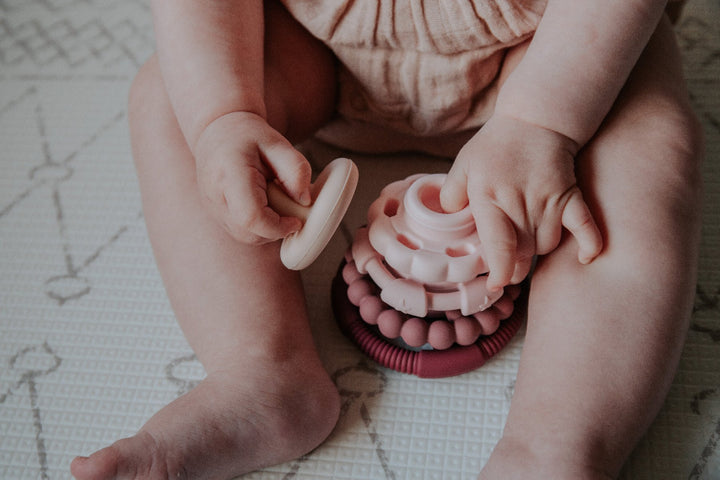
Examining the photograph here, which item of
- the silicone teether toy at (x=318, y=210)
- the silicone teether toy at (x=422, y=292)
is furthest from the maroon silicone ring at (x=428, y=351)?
the silicone teether toy at (x=318, y=210)

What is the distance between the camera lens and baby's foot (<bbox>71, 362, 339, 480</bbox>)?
476mm

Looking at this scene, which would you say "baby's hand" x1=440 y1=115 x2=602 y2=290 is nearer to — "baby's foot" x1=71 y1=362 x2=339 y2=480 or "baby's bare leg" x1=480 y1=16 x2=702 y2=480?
"baby's bare leg" x1=480 y1=16 x2=702 y2=480

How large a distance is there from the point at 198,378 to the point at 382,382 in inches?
6.4

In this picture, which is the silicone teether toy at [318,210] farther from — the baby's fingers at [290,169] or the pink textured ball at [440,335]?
the pink textured ball at [440,335]

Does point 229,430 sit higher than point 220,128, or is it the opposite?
point 220,128

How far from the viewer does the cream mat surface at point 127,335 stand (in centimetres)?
54

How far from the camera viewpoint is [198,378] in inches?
23.7

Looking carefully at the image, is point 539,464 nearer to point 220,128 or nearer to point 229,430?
point 229,430

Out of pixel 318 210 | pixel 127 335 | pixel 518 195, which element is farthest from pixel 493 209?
pixel 127 335

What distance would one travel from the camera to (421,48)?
62cm

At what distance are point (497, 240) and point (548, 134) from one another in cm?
10

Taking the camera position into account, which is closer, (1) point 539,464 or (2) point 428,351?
(1) point 539,464

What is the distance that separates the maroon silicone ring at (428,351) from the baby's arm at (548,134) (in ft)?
0.21

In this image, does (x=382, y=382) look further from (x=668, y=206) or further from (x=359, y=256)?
(x=668, y=206)
